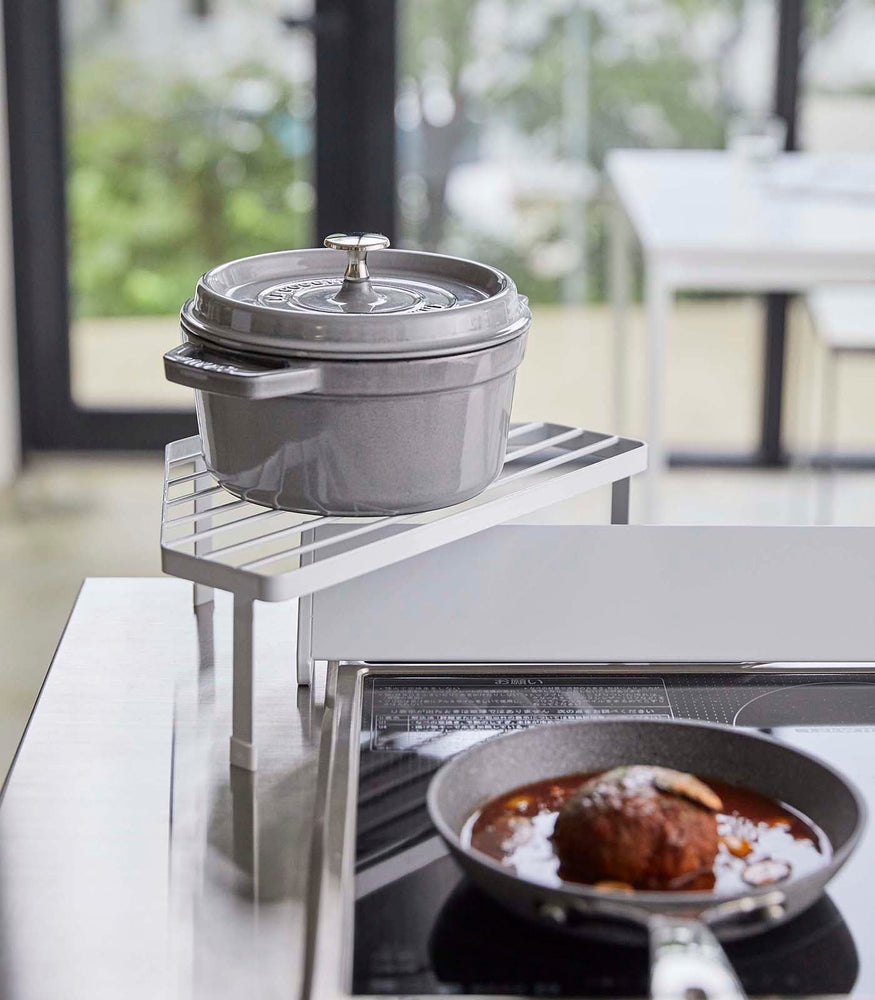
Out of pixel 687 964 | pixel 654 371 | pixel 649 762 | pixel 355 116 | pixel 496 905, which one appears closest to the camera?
pixel 687 964

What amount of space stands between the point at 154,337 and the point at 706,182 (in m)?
1.35

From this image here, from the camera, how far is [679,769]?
826mm

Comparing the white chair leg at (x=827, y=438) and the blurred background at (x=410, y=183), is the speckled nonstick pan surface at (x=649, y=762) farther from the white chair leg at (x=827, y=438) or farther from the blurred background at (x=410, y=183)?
the white chair leg at (x=827, y=438)

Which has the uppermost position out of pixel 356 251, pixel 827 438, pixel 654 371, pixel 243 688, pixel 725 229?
pixel 356 251

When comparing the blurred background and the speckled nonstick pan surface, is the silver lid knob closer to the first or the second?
the speckled nonstick pan surface

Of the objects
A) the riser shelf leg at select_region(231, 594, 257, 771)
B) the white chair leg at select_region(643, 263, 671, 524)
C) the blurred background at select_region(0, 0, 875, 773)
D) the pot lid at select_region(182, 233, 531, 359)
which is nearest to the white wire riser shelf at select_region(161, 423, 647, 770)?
the riser shelf leg at select_region(231, 594, 257, 771)

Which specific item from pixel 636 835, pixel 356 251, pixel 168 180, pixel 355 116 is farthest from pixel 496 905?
pixel 168 180

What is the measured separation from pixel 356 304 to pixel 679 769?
338mm

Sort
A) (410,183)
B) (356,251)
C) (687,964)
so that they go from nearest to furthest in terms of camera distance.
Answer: (687,964) < (356,251) < (410,183)

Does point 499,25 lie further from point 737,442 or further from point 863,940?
point 863,940

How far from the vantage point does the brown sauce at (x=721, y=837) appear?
717mm

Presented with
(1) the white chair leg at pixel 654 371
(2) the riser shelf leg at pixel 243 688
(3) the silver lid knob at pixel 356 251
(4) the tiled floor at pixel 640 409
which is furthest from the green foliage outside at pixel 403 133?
(2) the riser shelf leg at pixel 243 688

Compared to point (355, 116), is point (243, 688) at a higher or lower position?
lower

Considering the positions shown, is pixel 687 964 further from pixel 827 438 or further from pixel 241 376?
pixel 827 438
